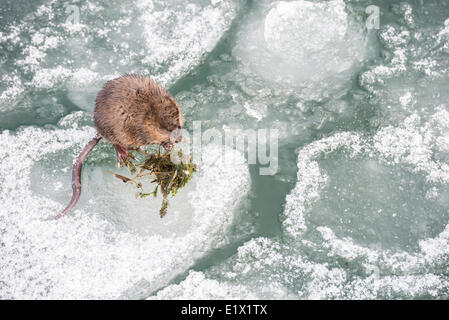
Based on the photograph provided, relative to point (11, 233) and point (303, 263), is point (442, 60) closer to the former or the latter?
point (303, 263)

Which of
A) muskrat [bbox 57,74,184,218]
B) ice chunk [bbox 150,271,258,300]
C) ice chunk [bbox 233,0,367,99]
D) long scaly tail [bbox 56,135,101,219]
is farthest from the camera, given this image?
ice chunk [bbox 233,0,367,99]

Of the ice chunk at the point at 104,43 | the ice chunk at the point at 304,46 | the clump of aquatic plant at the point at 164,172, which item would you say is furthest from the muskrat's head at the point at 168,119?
the ice chunk at the point at 304,46

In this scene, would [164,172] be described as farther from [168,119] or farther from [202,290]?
[202,290]

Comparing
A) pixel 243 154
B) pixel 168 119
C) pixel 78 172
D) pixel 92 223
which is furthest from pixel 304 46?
pixel 92 223

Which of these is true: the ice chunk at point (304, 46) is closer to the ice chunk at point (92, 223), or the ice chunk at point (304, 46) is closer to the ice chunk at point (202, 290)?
the ice chunk at point (92, 223)

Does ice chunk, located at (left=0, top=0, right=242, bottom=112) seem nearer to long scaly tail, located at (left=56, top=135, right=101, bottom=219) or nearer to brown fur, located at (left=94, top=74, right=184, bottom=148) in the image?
long scaly tail, located at (left=56, top=135, right=101, bottom=219)

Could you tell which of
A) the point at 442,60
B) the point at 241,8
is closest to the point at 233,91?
the point at 241,8

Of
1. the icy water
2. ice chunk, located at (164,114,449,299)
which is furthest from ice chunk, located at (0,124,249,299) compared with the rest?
ice chunk, located at (164,114,449,299)
